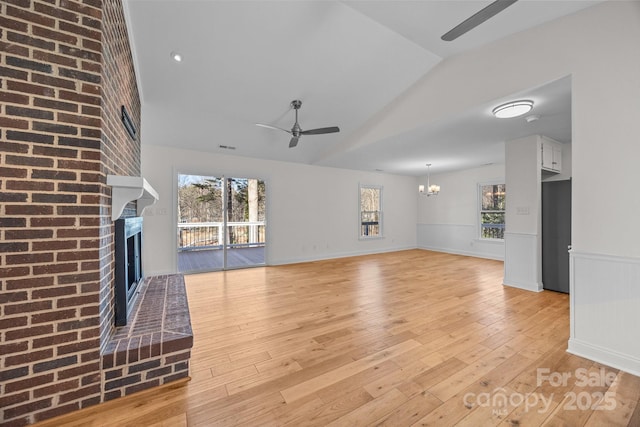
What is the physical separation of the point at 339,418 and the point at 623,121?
306 centimetres

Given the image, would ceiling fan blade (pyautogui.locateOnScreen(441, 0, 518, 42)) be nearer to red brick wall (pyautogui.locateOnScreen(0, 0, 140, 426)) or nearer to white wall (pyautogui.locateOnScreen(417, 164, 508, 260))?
red brick wall (pyautogui.locateOnScreen(0, 0, 140, 426))

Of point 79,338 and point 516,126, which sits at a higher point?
point 516,126

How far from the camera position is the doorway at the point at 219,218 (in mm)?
5266

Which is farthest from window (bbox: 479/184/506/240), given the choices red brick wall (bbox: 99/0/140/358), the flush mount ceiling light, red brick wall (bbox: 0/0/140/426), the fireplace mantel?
red brick wall (bbox: 0/0/140/426)

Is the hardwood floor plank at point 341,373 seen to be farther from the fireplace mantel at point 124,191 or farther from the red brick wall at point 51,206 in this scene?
the fireplace mantel at point 124,191

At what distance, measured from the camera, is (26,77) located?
4.55 feet

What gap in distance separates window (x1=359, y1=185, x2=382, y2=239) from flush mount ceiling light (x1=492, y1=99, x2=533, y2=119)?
15.2 ft

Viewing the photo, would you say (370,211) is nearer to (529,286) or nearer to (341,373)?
(529,286)

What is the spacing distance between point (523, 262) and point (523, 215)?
77 centimetres

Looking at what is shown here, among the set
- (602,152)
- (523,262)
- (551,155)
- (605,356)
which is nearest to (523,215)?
(523,262)

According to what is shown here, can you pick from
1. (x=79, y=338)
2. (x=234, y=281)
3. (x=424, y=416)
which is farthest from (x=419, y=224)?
(x=79, y=338)

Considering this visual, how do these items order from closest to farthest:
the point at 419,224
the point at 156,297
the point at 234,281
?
1. the point at 156,297
2. the point at 234,281
3. the point at 419,224

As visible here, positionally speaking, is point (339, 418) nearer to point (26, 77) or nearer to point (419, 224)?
point (26, 77)

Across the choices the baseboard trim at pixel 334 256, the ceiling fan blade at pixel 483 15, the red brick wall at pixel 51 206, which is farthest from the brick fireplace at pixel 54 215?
the baseboard trim at pixel 334 256
